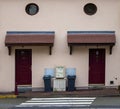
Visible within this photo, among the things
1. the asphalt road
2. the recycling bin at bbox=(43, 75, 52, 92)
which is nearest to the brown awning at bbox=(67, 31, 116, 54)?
the recycling bin at bbox=(43, 75, 52, 92)

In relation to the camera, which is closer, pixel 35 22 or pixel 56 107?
pixel 56 107

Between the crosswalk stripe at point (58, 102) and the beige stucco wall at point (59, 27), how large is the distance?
286 centimetres

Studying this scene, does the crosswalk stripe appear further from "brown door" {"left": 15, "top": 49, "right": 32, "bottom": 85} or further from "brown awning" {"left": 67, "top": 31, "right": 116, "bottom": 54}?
"brown awning" {"left": 67, "top": 31, "right": 116, "bottom": 54}

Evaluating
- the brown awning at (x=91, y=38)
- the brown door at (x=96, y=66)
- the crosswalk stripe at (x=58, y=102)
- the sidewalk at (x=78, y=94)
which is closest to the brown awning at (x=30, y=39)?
the brown awning at (x=91, y=38)

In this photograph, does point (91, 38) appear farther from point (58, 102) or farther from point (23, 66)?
point (58, 102)

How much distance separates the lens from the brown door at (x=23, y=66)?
26.1 metres

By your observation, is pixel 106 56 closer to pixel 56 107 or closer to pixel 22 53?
pixel 22 53

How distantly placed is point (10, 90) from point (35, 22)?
4.06 m

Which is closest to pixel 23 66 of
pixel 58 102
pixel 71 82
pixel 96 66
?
pixel 71 82

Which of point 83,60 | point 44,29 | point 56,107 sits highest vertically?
point 44,29

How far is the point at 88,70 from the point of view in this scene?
2600 cm

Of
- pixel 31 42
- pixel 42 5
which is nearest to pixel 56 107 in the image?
pixel 31 42

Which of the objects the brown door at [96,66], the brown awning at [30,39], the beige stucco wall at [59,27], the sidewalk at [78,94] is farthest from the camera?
the brown door at [96,66]

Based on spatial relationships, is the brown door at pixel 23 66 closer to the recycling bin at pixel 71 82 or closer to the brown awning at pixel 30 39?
the brown awning at pixel 30 39
